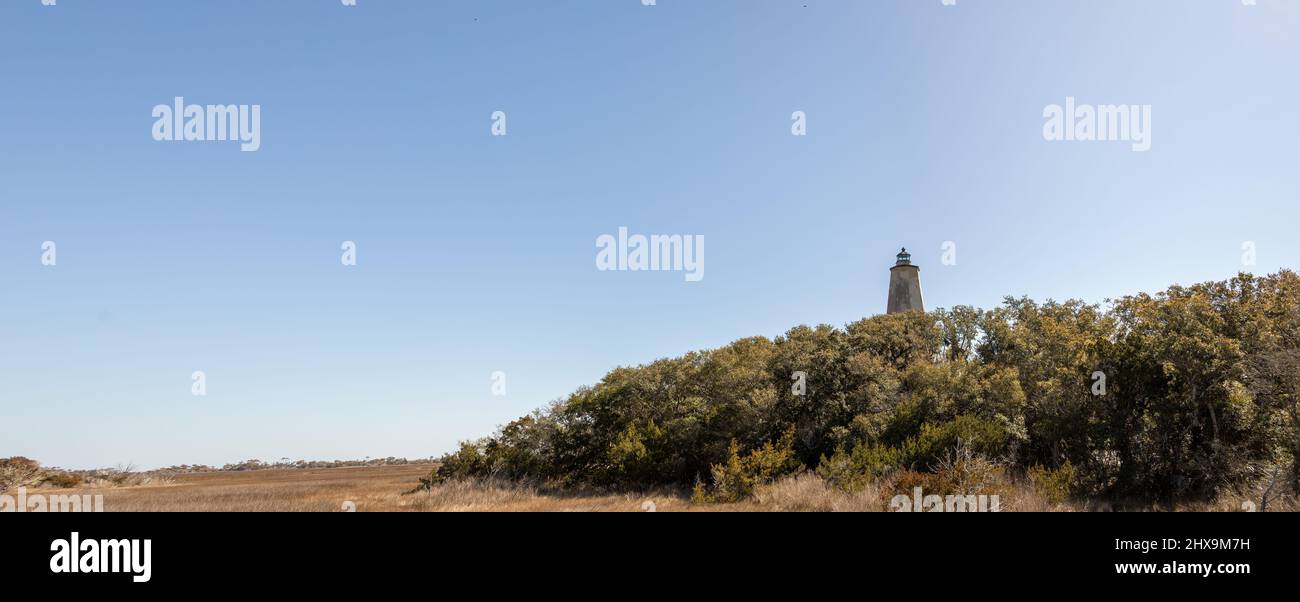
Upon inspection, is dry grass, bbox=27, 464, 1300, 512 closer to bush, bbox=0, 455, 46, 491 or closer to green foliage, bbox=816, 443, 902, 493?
green foliage, bbox=816, 443, 902, 493

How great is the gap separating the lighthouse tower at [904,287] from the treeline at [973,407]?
1369 centimetres

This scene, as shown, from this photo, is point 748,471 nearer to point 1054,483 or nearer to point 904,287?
point 1054,483

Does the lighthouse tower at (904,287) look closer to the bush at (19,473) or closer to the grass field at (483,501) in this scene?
the grass field at (483,501)

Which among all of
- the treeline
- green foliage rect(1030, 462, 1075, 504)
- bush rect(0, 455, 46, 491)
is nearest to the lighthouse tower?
the treeline

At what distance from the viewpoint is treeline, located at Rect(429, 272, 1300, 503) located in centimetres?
1452

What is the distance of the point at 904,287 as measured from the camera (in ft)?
128

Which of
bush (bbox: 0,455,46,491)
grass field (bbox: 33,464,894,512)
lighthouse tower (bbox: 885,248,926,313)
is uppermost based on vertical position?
lighthouse tower (bbox: 885,248,926,313)

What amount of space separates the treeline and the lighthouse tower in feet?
44.9

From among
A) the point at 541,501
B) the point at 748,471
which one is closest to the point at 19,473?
the point at 541,501

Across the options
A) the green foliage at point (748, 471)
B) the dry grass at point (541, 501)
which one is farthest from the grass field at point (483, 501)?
the green foliage at point (748, 471)

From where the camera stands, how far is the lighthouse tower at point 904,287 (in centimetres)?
3850
